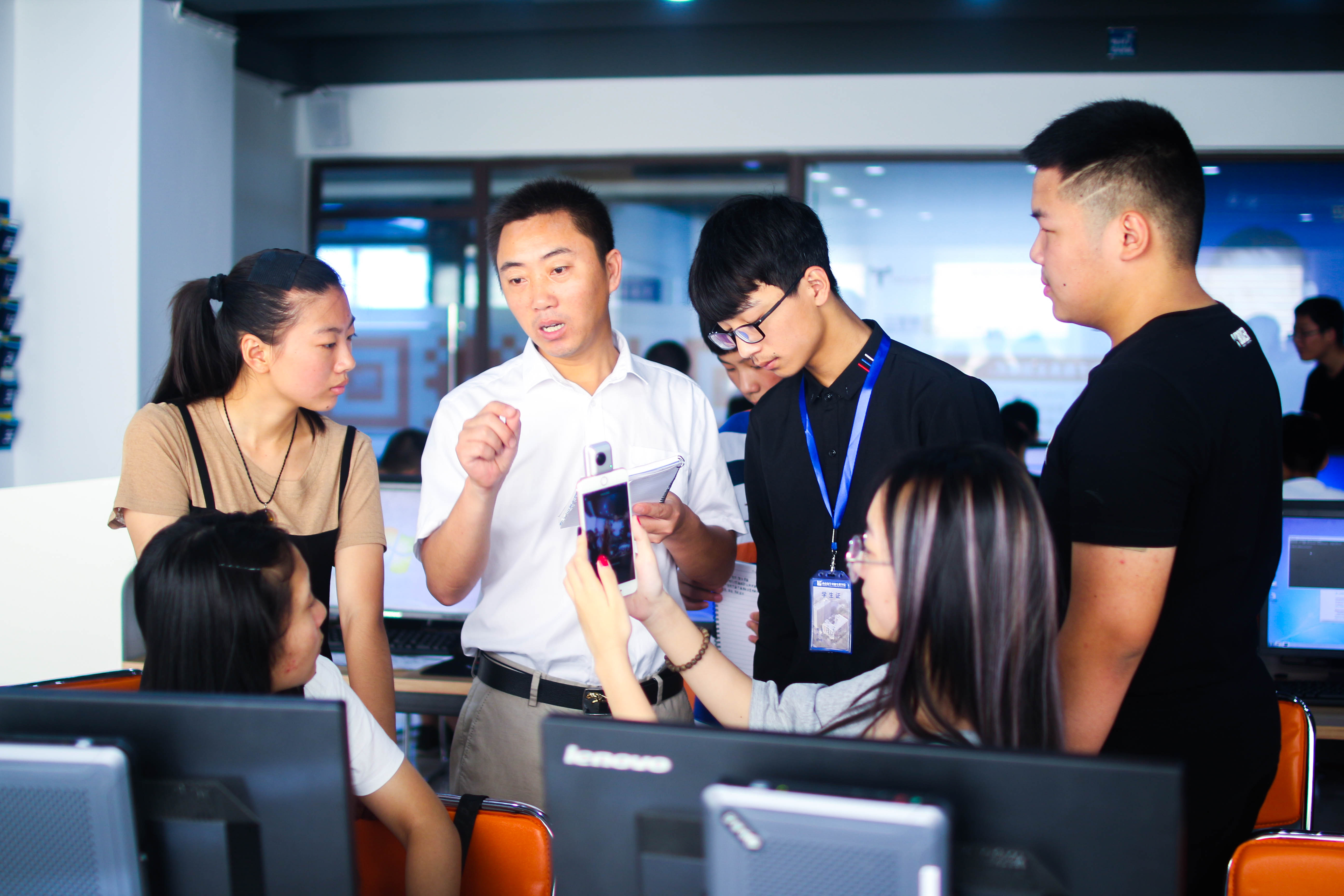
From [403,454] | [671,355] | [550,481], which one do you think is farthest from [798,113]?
[550,481]

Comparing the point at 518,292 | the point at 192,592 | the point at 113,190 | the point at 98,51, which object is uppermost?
the point at 98,51

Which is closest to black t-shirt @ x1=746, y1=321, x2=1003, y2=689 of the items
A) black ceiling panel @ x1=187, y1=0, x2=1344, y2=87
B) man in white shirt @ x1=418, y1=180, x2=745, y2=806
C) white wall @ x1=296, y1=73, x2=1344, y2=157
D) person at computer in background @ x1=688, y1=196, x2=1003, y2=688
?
person at computer in background @ x1=688, y1=196, x2=1003, y2=688

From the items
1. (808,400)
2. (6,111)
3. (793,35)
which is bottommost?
(808,400)

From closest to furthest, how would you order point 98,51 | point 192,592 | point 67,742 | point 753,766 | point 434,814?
point 753,766 < point 67,742 < point 192,592 < point 434,814 < point 98,51

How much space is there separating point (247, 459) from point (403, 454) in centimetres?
243

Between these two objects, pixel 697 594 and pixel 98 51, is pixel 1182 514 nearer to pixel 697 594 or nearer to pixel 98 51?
pixel 697 594

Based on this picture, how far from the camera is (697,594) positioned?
2.05m

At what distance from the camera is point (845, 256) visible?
20.2ft

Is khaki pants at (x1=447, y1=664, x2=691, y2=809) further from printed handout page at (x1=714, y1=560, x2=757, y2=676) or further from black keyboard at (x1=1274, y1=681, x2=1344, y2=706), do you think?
black keyboard at (x1=1274, y1=681, x2=1344, y2=706)

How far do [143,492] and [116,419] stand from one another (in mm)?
3213

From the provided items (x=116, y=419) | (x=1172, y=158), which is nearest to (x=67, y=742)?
(x=1172, y=158)

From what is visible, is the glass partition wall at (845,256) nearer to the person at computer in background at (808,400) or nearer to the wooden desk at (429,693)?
the wooden desk at (429,693)

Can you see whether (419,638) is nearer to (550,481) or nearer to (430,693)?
(430,693)

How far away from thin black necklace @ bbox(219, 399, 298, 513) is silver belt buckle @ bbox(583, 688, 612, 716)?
66cm
